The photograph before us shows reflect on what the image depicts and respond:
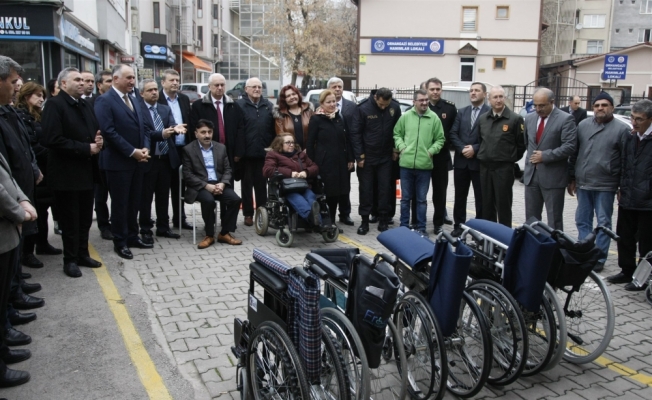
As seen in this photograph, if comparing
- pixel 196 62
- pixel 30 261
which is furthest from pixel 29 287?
pixel 196 62

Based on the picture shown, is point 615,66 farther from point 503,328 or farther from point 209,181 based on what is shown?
point 503,328

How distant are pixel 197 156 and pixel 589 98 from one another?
26169 mm

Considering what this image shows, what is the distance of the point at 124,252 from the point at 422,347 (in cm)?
440

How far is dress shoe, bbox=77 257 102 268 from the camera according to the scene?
6.53 metres

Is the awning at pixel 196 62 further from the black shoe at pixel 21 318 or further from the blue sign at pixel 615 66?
the black shoe at pixel 21 318

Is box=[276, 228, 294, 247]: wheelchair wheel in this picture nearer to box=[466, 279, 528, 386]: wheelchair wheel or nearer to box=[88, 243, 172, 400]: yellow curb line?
box=[88, 243, 172, 400]: yellow curb line

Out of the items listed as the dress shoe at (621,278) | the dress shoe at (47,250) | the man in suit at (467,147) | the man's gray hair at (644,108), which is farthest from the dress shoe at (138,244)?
the man's gray hair at (644,108)

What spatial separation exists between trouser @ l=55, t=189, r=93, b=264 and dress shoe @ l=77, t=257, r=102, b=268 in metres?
0.05

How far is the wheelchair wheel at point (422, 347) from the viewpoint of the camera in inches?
142

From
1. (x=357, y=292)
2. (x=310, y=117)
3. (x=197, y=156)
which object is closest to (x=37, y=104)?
(x=197, y=156)

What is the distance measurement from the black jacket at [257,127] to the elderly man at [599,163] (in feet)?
13.7

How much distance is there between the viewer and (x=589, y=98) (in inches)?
1142

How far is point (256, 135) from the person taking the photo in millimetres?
8602

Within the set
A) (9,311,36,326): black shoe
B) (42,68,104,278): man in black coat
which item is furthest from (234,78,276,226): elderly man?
(9,311,36,326): black shoe
